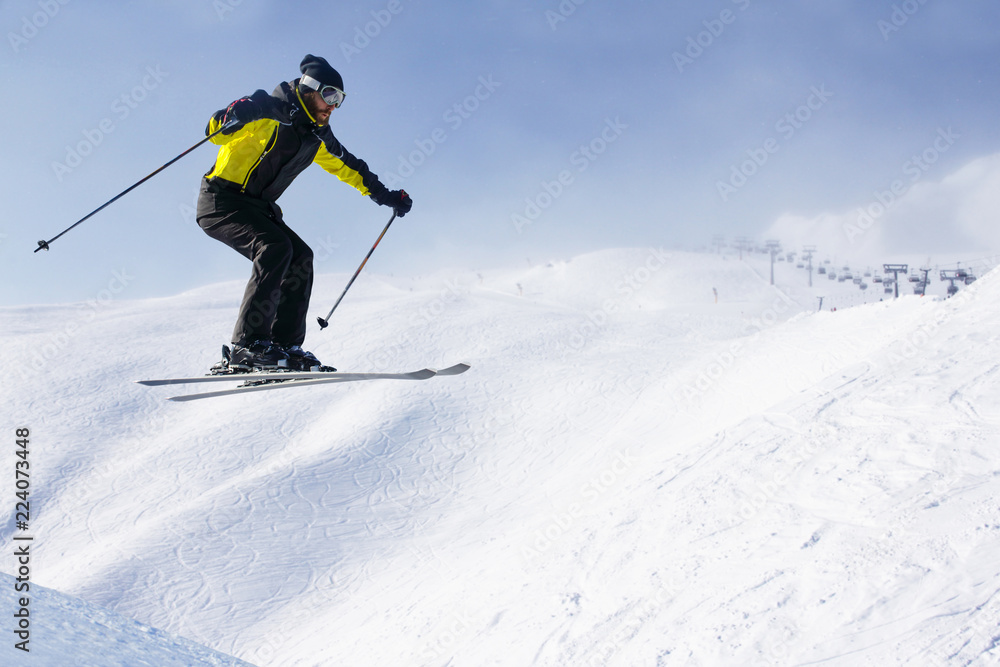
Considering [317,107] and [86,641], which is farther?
[317,107]

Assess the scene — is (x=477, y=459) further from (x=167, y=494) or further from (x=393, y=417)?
(x=167, y=494)

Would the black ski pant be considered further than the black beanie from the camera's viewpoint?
Yes

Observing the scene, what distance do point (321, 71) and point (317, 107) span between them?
0.75 ft

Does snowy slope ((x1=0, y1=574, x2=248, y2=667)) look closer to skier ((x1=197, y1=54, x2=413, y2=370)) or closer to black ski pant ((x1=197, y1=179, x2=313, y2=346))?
skier ((x1=197, y1=54, x2=413, y2=370))

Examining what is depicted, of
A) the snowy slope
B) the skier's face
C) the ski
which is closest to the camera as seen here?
the snowy slope

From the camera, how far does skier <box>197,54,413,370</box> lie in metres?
4.02

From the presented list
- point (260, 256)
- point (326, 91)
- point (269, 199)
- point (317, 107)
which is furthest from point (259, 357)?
point (326, 91)

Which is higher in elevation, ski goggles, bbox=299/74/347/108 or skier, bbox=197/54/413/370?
ski goggles, bbox=299/74/347/108

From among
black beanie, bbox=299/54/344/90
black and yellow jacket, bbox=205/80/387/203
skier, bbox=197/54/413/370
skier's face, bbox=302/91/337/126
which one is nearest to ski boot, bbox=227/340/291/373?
skier, bbox=197/54/413/370

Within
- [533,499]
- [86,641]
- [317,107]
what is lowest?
[86,641]

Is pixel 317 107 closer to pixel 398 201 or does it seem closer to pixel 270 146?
pixel 270 146

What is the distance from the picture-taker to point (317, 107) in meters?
4.08

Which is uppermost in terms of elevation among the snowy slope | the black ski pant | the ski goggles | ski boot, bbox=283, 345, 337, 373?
the ski goggles

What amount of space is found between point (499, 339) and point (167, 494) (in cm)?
1080
